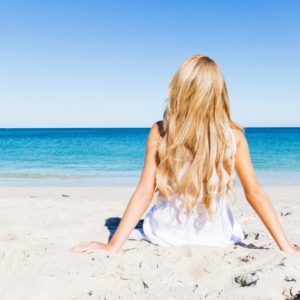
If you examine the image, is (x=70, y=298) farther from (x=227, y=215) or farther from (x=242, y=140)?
(x=242, y=140)

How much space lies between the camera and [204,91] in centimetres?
286

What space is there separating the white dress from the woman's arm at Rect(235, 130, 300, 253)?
258mm

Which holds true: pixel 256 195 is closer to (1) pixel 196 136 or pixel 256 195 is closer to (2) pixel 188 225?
(2) pixel 188 225

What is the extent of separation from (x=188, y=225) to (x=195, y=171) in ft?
1.97

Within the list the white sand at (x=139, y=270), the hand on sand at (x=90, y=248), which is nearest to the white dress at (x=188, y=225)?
the white sand at (x=139, y=270)

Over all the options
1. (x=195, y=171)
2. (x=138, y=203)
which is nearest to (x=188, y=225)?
(x=138, y=203)

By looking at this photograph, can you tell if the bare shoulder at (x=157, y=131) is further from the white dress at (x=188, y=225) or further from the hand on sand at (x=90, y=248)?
the hand on sand at (x=90, y=248)

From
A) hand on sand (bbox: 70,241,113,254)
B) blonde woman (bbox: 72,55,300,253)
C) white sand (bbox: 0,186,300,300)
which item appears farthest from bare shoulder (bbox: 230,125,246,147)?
hand on sand (bbox: 70,241,113,254)

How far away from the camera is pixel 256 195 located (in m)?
3.22

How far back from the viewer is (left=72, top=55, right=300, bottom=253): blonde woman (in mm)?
2895

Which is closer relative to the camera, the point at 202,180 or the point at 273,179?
the point at 202,180

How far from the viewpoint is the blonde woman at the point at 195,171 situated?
114 inches

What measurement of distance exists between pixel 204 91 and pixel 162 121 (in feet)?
1.62

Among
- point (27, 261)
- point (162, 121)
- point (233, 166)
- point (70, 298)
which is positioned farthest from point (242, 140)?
point (27, 261)
